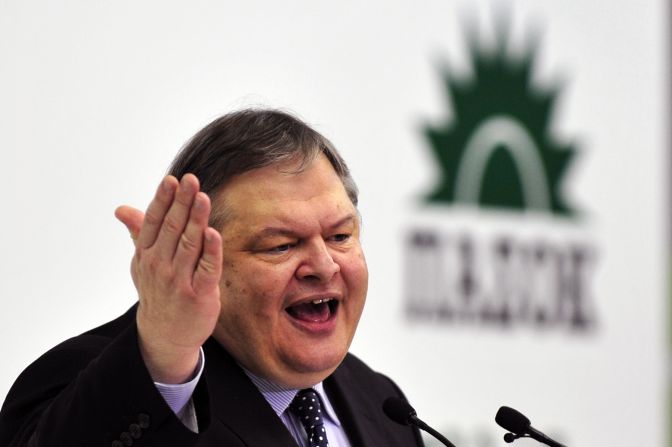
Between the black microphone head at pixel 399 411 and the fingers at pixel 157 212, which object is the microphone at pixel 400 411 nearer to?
the black microphone head at pixel 399 411

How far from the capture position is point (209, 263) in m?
1.67

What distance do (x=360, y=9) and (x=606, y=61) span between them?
1.51 metres

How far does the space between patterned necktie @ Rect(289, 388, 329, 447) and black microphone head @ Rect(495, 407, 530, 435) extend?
357 millimetres

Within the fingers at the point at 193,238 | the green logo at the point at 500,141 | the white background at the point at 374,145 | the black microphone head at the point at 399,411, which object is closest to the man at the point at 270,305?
the black microphone head at the point at 399,411

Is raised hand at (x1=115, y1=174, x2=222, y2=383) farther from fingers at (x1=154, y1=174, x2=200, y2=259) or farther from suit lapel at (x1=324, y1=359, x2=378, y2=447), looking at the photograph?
suit lapel at (x1=324, y1=359, x2=378, y2=447)

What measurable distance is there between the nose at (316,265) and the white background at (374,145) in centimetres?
50

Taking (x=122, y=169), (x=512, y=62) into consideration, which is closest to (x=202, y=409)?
(x=122, y=169)

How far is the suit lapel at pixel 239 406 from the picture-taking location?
85.5 inches

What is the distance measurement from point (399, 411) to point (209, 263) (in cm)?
82

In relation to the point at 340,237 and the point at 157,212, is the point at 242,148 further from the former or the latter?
the point at 157,212

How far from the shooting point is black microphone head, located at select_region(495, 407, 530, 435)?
89.4 inches

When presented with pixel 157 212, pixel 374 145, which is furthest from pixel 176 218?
pixel 374 145

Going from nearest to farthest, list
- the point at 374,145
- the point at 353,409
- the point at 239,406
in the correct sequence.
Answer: the point at 239,406
the point at 353,409
the point at 374,145

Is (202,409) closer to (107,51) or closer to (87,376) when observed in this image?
(87,376)
